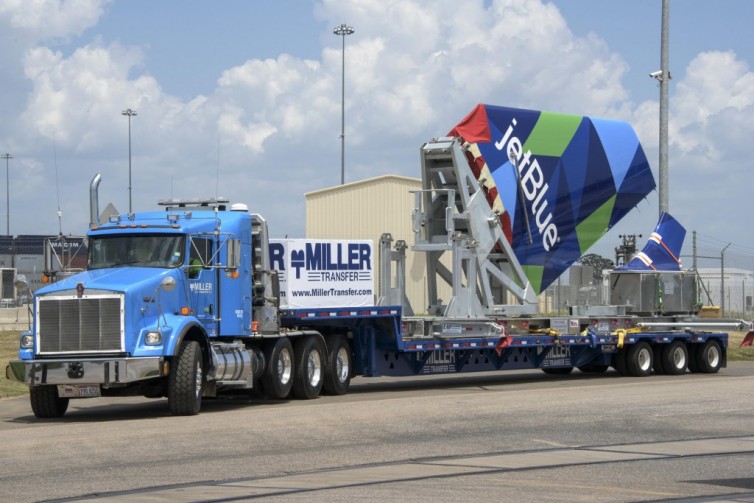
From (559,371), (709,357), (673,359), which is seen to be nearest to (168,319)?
(559,371)

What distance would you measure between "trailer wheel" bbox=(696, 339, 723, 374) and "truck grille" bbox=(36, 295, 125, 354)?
15.7 metres

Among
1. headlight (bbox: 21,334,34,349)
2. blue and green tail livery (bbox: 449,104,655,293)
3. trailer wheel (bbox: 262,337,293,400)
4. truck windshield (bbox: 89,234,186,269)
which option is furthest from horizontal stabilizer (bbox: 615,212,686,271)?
headlight (bbox: 21,334,34,349)

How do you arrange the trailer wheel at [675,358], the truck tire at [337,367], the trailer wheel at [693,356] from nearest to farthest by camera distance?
the truck tire at [337,367], the trailer wheel at [675,358], the trailer wheel at [693,356]

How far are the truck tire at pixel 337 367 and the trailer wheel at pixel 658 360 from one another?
8628 mm

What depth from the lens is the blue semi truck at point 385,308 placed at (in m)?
17.4

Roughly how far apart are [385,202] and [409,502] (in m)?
40.0

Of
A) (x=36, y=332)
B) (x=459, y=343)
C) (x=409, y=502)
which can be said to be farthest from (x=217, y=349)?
(x=409, y=502)

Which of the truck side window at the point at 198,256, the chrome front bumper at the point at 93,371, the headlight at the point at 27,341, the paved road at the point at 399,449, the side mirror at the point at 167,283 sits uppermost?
the truck side window at the point at 198,256

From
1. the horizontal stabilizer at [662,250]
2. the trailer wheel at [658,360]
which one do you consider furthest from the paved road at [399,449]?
the horizontal stabilizer at [662,250]

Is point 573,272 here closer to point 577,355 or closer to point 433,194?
point 577,355

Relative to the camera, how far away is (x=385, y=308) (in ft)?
73.5

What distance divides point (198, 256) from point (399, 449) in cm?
606

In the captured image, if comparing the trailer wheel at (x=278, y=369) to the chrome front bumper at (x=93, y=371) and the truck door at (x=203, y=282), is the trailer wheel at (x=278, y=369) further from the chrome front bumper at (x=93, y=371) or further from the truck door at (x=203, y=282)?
the chrome front bumper at (x=93, y=371)

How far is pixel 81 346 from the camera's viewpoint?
57.0 feet
